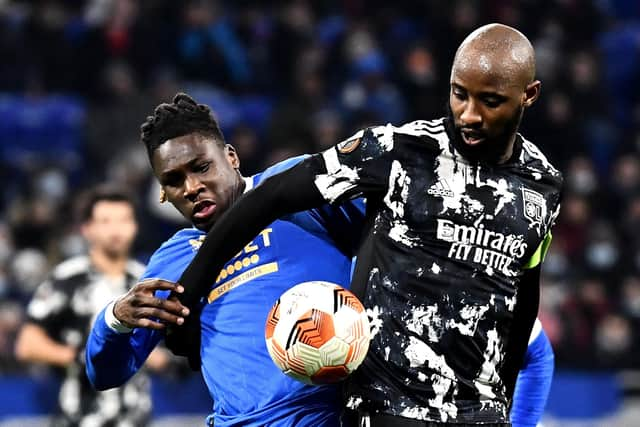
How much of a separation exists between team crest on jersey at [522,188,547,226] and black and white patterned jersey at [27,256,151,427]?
309 cm

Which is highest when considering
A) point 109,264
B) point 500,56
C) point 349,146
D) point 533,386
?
point 500,56

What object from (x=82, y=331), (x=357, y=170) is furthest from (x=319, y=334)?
(x=82, y=331)

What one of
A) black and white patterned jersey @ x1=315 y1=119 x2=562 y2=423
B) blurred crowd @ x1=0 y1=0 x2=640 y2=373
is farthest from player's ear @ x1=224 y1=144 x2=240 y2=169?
blurred crowd @ x1=0 y1=0 x2=640 y2=373

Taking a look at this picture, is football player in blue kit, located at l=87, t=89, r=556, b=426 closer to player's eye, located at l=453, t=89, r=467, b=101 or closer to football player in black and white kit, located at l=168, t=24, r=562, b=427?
football player in black and white kit, located at l=168, t=24, r=562, b=427

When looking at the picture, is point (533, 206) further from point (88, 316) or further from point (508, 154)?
point (88, 316)

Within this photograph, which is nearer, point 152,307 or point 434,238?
point 434,238

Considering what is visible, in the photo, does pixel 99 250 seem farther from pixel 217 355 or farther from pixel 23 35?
pixel 23 35

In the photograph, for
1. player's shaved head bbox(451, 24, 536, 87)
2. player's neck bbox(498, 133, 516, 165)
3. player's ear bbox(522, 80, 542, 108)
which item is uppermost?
player's shaved head bbox(451, 24, 536, 87)

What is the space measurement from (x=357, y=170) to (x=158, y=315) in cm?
75

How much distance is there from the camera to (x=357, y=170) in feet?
11.2

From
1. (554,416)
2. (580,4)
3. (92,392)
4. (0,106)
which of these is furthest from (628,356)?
(0,106)

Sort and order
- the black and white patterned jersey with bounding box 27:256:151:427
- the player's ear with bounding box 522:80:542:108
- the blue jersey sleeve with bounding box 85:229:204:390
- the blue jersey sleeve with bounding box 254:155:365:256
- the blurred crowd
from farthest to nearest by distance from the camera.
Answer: the blurred crowd, the black and white patterned jersey with bounding box 27:256:151:427, the blue jersey sleeve with bounding box 85:229:204:390, the blue jersey sleeve with bounding box 254:155:365:256, the player's ear with bounding box 522:80:542:108

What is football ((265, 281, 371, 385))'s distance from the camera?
10.6 ft

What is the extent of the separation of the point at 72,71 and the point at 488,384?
9.07 meters
